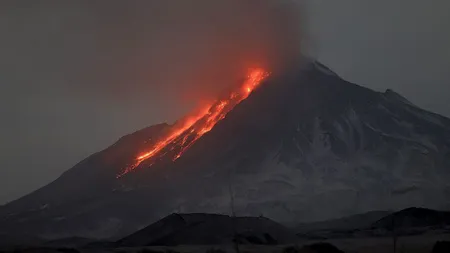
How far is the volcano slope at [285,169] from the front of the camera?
136625 mm

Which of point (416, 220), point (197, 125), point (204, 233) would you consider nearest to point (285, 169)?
point (197, 125)

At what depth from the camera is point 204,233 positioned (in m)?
85.1

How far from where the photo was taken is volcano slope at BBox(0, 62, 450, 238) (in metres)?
137

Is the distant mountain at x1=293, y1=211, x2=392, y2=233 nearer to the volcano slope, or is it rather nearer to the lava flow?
the volcano slope

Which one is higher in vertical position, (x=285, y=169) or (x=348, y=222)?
(x=285, y=169)

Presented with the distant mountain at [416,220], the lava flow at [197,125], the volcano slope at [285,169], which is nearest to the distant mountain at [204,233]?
the distant mountain at [416,220]

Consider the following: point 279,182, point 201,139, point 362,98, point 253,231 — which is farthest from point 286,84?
point 253,231

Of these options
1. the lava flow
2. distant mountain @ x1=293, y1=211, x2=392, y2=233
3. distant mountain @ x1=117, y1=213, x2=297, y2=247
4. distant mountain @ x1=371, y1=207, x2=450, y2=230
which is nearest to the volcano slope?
the lava flow

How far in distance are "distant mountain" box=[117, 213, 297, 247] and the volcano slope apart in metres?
37.5

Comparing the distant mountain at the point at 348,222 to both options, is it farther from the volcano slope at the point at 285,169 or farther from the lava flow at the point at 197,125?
the lava flow at the point at 197,125

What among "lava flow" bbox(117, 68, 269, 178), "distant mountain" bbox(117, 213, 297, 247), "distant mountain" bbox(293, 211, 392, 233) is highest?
"lava flow" bbox(117, 68, 269, 178)

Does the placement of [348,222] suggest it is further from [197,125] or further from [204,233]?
[197,125]

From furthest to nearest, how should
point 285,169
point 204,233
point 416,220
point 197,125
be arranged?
point 197,125 → point 285,169 → point 416,220 → point 204,233

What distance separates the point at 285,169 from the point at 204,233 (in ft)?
220
